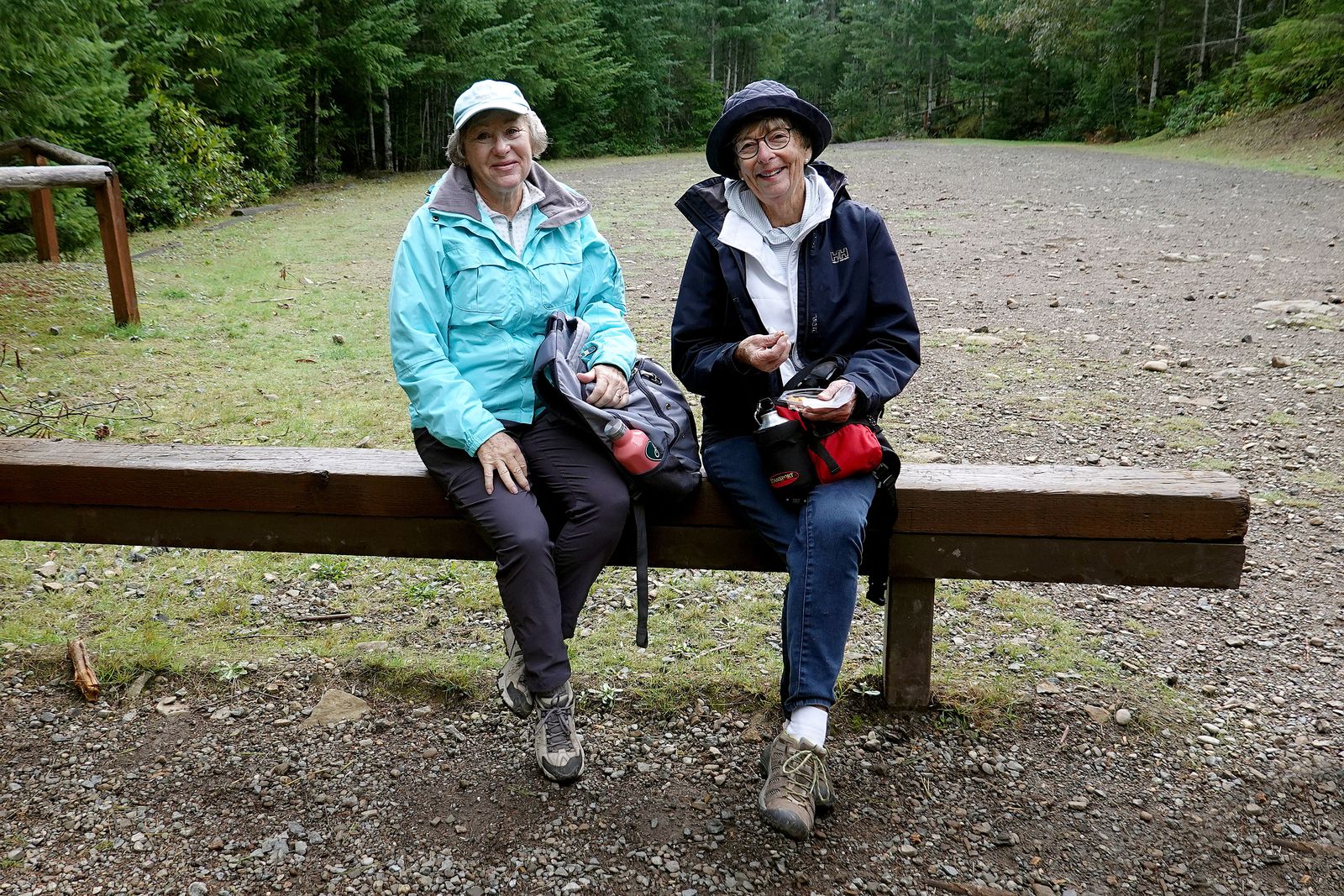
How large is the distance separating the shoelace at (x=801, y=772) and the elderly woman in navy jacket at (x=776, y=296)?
0.51 ft

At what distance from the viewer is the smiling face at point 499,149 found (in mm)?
3016

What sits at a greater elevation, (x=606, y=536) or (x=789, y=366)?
(x=789, y=366)

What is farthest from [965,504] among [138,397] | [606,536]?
[138,397]

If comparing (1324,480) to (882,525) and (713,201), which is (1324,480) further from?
(713,201)

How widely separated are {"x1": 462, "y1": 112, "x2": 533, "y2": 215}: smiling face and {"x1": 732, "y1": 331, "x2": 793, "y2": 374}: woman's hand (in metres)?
0.81

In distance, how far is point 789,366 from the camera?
3.01 metres

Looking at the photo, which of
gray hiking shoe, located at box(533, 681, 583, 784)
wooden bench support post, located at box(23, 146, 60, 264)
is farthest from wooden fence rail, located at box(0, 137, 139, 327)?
gray hiking shoe, located at box(533, 681, 583, 784)

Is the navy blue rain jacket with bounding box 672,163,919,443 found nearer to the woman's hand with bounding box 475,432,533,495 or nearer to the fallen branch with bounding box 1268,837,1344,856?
the woman's hand with bounding box 475,432,533,495

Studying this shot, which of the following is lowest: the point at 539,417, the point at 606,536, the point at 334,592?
the point at 334,592

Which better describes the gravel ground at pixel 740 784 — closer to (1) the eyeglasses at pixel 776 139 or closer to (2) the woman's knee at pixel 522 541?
(2) the woman's knee at pixel 522 541

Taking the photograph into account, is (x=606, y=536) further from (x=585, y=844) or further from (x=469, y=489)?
(x=585, y=844)

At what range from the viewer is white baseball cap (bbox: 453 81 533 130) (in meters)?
2.96

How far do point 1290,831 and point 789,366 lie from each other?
1.65m

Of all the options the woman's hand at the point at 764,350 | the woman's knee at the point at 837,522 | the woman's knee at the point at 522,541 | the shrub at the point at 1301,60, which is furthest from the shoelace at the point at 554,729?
the shrub at the point at 1301,60
